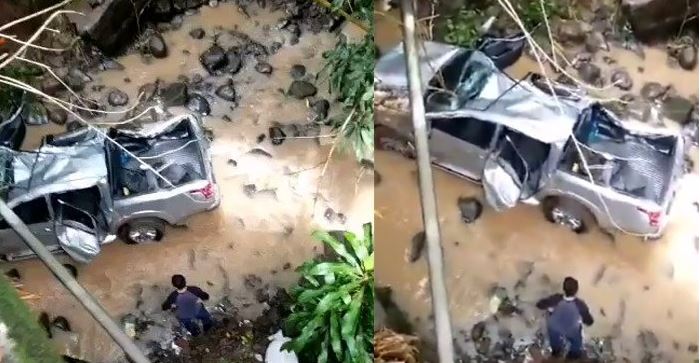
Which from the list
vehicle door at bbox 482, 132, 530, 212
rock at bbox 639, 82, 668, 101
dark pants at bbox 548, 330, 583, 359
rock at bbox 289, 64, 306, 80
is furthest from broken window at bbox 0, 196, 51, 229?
A: rock at bbox 639, 82, 668, 101

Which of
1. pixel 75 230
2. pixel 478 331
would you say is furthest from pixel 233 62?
pixel 478 331

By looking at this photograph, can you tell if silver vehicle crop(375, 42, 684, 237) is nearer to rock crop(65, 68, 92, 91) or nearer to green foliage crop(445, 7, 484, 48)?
green foliage crop(445, 7, 484, 48)

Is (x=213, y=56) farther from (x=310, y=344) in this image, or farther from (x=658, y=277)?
(x=658, y=277)

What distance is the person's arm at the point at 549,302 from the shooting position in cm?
104

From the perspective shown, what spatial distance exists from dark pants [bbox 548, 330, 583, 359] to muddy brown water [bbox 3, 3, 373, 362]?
335mm

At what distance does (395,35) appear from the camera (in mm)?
1011

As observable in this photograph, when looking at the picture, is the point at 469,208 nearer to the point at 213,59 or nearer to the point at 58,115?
the point at 213,59

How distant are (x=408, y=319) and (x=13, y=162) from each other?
63cm

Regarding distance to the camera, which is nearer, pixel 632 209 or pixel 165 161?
pixel 632 209

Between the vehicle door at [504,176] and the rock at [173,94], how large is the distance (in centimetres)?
50

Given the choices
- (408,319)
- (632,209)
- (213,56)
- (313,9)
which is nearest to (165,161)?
(213,56)

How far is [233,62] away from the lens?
1263 mm

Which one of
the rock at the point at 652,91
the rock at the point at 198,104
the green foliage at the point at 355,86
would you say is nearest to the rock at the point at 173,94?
the rock at the point at 198,104

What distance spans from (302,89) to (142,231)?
335 millimetres
